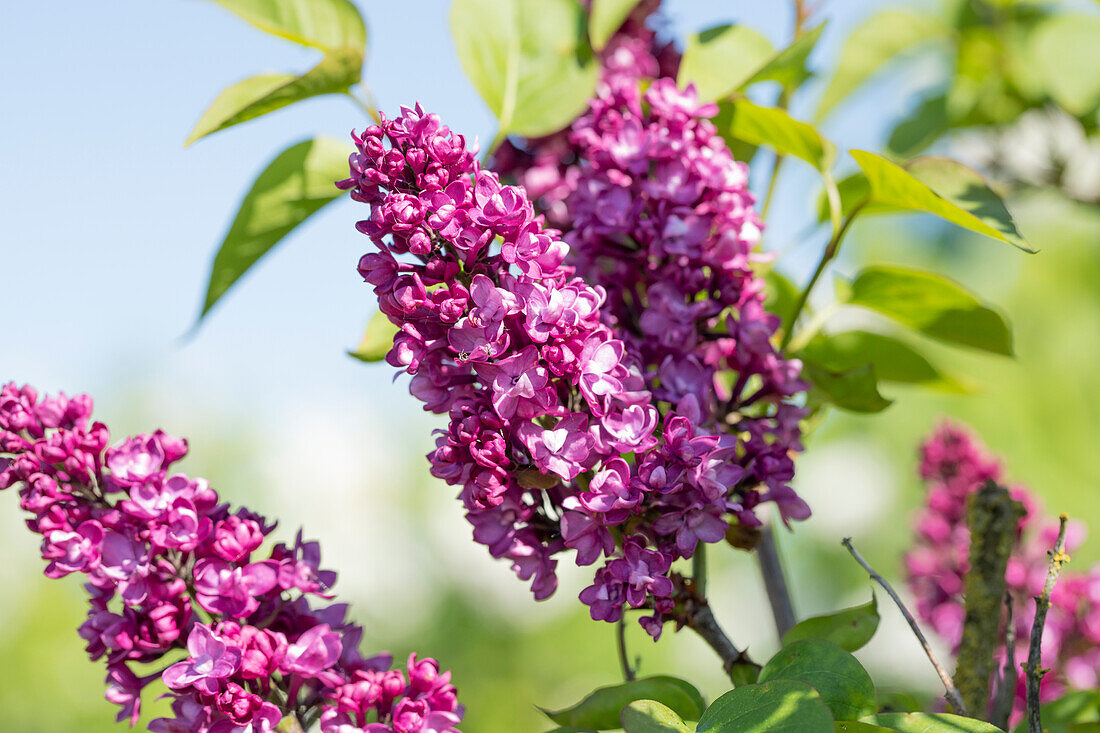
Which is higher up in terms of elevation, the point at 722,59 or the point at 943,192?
the point at 722,59

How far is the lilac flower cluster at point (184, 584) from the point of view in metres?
0.43

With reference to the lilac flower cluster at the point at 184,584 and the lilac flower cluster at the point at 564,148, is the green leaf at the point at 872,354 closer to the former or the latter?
the lilac flower cluster at the point at 564,148

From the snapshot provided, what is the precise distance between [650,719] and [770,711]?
0.05 meters

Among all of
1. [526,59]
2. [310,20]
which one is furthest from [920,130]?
[310,20]

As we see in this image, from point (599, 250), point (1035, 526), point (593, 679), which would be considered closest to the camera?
point (599, 250)

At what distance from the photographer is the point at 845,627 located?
19.0 inches

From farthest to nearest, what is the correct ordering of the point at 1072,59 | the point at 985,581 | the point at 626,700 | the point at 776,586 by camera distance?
the point at 1072,59
the point at 776,586
the point at 985,581
the point at 626,700

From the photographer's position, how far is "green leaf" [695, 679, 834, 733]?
347 mm

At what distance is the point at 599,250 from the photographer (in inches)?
21.2

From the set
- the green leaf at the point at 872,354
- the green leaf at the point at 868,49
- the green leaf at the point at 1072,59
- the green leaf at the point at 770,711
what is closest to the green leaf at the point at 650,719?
the green leaf at the point at 770,711

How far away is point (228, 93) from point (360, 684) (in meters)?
0.36

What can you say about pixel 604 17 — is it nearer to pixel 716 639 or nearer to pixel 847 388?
pixel 847 388

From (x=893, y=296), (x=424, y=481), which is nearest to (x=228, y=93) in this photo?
(x=893, y=296)

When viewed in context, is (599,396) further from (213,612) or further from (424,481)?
(424,481)
